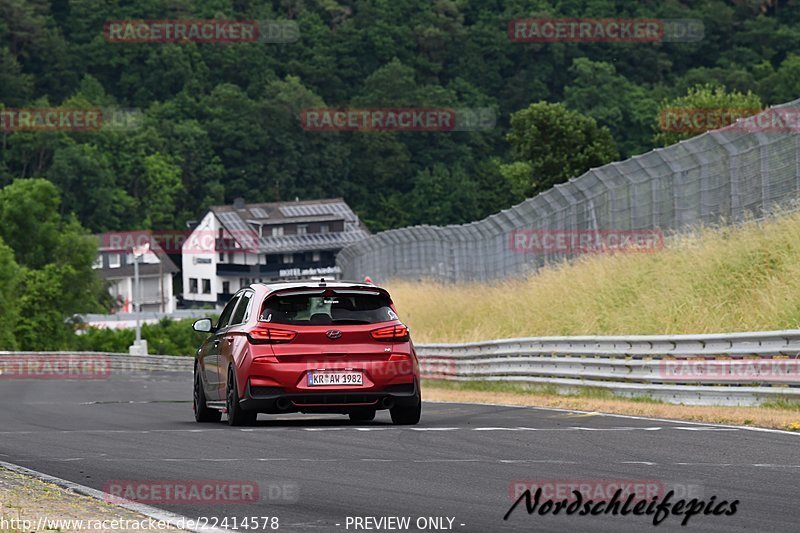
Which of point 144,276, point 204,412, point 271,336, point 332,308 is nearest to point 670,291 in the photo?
point 204,412

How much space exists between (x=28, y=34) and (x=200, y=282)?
5033 centimetres

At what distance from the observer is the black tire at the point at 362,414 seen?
15.6m

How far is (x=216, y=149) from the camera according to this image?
177m

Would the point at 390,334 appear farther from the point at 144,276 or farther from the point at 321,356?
the point at 144,276

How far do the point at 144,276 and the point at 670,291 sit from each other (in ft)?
457

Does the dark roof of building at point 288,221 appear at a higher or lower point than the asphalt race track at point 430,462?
higher

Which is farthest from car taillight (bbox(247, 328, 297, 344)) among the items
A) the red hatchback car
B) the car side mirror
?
the car side mirror

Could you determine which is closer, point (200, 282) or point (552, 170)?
point (552, 170)

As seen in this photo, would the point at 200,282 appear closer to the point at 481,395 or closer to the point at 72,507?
the point at 481,395

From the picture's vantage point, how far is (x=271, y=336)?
15344mm

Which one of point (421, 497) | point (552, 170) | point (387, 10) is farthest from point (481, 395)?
point (387, 10)

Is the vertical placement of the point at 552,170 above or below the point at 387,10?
below

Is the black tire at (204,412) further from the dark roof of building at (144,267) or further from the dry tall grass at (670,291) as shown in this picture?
the dark roof of building at (144,267)

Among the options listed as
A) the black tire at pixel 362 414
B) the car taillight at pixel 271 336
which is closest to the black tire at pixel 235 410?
the car taillight at pixel 271 336
